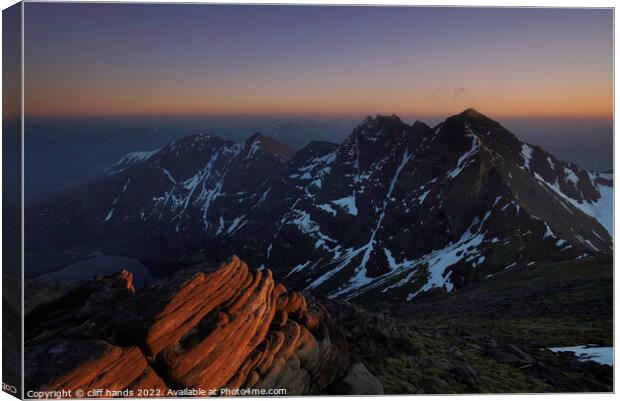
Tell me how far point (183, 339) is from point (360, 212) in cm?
16145

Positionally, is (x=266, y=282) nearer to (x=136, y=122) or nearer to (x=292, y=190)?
(x=136, y=122)

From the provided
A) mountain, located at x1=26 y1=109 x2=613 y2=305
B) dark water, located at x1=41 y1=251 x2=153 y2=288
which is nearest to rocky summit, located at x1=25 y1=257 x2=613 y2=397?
mountain, located at x1=26 y1=109 x2=613 y2=305

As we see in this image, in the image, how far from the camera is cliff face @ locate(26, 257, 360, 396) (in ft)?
86.7

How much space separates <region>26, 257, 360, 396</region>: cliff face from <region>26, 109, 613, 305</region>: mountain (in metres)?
15.4

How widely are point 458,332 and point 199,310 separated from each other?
19.6 metres

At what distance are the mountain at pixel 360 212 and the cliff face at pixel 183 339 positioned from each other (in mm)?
15414

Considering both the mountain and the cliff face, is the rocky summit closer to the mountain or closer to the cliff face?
the cliff face

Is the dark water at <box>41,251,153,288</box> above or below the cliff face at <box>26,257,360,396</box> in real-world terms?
below

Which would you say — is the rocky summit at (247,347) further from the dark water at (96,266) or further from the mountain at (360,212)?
the dark water at (96,266)

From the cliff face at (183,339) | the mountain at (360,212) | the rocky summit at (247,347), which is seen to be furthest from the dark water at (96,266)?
the cliff face at (183,339)

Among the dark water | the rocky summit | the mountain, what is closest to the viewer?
the rocky summit

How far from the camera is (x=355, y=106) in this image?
4238cm

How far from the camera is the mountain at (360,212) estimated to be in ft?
189

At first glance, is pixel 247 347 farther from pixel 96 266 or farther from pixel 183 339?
pixel 96 266
